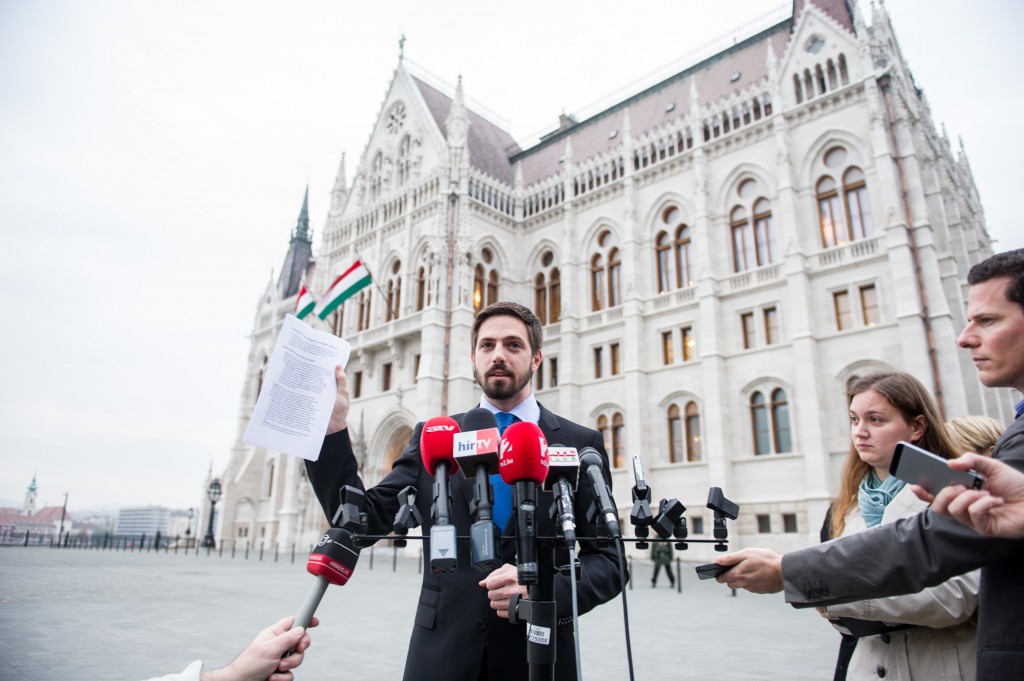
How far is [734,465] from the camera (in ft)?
68.9

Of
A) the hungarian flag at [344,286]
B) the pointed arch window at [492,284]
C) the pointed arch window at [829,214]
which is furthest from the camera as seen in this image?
the pointed arch window at [492,284]

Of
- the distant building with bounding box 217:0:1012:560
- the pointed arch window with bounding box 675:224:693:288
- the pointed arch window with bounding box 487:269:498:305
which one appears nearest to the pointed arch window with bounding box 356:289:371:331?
the distant building with bounding box 217:0:1012:560

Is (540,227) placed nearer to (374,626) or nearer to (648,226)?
(648,226)

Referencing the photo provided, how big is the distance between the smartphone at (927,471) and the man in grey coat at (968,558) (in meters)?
0.18

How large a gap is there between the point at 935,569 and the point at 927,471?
329 millimetres

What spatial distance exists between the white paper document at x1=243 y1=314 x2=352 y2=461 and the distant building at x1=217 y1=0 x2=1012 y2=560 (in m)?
19.2

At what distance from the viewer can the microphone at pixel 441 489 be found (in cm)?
162

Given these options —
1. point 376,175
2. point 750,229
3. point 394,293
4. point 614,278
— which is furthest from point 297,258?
point 750,229

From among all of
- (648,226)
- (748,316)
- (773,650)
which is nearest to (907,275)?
(748,316)

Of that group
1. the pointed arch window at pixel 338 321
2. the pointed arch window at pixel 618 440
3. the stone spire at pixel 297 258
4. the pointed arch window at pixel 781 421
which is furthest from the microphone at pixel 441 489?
the stone spire at pixel 297 258

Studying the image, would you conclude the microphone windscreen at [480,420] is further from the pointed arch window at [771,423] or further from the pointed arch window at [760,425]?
the pointed arch window at [760,425]

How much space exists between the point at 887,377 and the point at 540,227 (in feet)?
90.2

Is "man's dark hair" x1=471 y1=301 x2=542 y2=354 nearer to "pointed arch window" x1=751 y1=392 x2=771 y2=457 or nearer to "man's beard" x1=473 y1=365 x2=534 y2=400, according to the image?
"man's beard" x1=473 y1=365 x2=534 y2=400

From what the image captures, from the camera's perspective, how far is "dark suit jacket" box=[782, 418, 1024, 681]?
1.60 m
